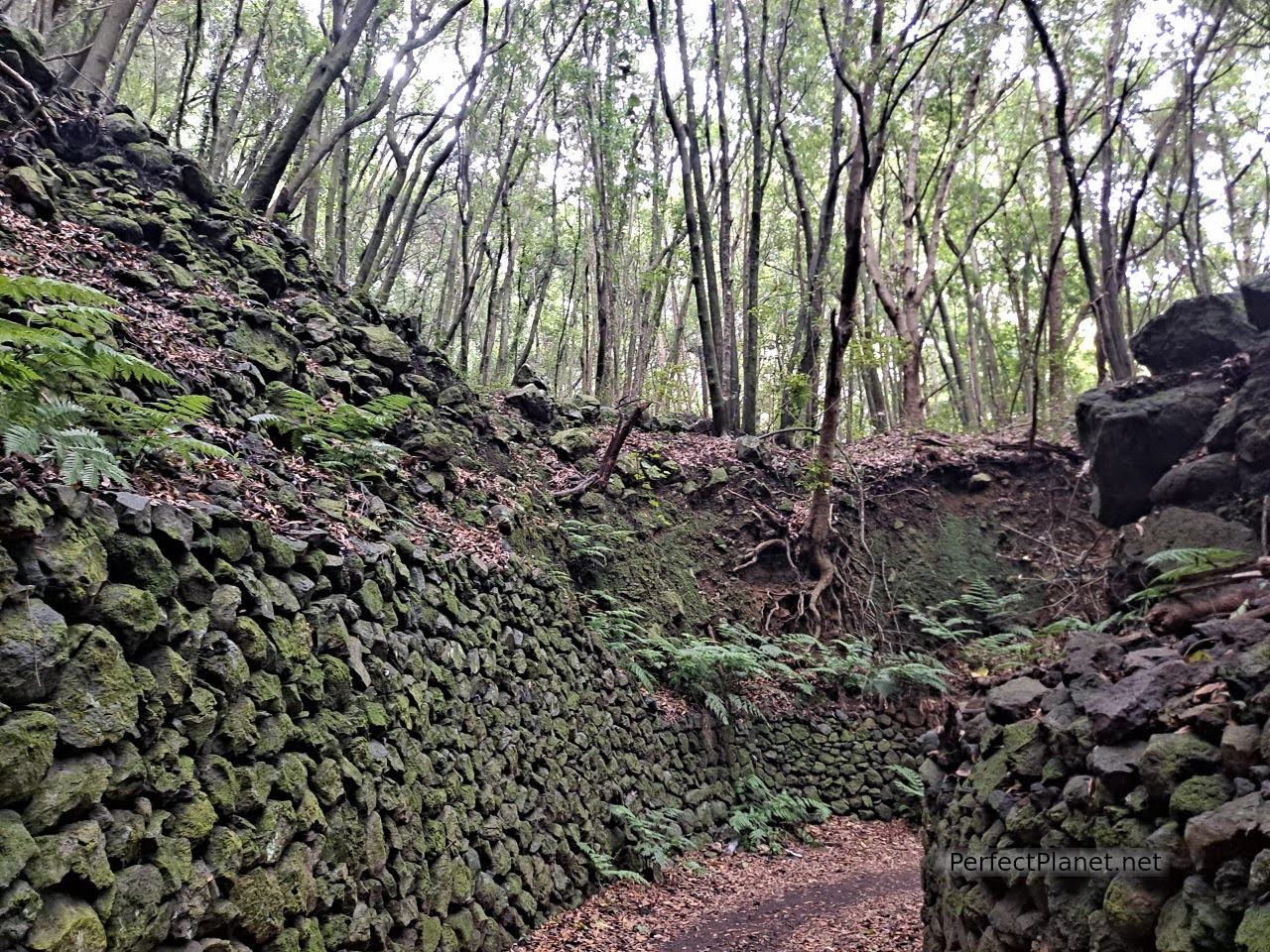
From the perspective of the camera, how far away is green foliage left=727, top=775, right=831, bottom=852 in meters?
7.20

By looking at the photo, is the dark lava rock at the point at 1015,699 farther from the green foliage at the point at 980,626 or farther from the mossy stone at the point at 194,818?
the green foliage at the point at 980,626

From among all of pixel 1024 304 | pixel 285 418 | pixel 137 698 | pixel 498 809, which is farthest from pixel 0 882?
pixel 1024 304

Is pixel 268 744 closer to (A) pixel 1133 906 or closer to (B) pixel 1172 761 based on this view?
(A) pixel 1133 906

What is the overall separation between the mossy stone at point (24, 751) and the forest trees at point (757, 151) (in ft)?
26.5

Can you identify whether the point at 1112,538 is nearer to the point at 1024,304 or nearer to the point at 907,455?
the point at 907,455

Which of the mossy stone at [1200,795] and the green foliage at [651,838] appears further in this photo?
the green foliage at [651,838]

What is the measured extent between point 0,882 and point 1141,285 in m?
25.1

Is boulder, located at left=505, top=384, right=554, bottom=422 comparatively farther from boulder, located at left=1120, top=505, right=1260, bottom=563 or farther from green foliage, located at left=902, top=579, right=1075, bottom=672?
boulder, located at left=1120, top=505, right=1260, bottom=563

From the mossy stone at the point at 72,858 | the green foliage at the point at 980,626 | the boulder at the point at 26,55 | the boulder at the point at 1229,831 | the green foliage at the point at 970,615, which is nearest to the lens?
the mossy stone at the point at 72,858

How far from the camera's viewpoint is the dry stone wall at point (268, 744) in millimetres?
2332

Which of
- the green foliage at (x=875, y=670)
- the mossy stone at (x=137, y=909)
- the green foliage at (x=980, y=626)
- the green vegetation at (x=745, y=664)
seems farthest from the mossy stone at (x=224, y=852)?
the green foliage at (x=980, y=626)

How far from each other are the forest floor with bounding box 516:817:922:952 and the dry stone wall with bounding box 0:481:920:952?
34 cm

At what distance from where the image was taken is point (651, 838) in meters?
6.32

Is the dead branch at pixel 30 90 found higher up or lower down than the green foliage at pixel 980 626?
higher up
